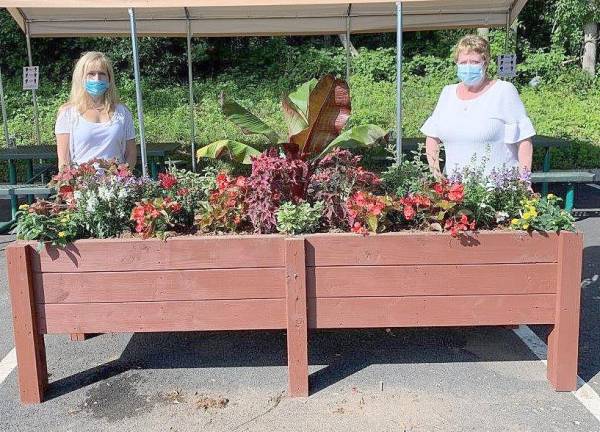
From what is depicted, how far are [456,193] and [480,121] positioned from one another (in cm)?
86

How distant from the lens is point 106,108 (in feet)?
14.1

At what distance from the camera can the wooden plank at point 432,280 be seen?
3.26 metres

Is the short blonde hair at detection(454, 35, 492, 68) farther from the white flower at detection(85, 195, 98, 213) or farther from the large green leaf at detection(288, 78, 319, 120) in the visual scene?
the white flower at detection(85, 195, 98, 213)

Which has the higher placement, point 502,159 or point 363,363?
point 502,159

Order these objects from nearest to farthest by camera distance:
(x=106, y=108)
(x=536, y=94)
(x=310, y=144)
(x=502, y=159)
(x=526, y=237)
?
(x=526, y=237) < (x=310, y=144) < (x=502, y=159) < (x=106, y=108) < (x=536, y=94)

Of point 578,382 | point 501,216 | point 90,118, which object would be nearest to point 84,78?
point 90,118

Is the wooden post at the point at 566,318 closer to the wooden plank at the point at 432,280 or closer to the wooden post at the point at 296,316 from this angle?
the wooden plank at the point at 432,280

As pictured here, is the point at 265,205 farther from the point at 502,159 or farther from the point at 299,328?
the point at 502,159

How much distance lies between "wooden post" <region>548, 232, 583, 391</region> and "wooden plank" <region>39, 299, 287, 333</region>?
1.41 metres

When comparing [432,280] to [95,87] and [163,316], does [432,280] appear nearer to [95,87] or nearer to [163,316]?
[163,316]

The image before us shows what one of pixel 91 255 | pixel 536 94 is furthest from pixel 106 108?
pixel 536 94

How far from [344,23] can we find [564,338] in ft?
23.4

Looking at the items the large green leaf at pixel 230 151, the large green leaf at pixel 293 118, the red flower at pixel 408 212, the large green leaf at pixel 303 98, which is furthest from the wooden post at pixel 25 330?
the red flower at pixel 408 212

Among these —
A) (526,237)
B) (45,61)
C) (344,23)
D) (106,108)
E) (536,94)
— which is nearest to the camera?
(526,237)
